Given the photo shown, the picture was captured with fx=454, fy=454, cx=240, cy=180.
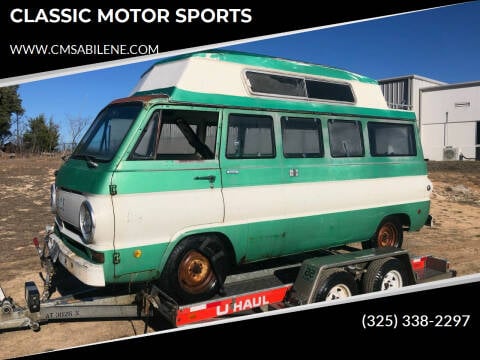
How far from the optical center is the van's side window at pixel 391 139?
712cm

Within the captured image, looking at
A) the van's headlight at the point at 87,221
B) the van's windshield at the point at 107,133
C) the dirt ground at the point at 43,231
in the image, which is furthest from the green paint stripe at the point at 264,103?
the dirt ground at the point at 43,231

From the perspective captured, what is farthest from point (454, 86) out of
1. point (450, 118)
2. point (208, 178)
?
point (208, 178)

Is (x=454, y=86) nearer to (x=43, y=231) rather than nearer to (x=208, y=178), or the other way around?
(x=43, y=231)

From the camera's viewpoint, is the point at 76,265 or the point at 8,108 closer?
the point at 76,265

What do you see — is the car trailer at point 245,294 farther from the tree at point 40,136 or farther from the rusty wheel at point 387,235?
the tree at point 40,136

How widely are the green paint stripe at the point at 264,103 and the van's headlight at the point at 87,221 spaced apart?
134cm

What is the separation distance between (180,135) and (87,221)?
143cm

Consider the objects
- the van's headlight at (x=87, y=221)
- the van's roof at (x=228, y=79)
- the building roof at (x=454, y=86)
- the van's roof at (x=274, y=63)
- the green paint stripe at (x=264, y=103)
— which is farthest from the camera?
the building roof at (x=454, y=86)

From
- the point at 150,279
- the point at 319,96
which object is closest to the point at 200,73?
A: the point at 319,96

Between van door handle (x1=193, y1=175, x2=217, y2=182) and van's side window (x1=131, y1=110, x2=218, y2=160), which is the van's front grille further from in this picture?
van door handle (x1=193, y1=175, x2=217, y2=182)

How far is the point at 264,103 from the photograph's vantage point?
19.0ft

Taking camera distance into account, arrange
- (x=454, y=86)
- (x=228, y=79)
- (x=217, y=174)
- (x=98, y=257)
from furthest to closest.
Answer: (x=454, y=86) → (x=228, y=79) → (x=217, y=174) → (x=98, y=257)

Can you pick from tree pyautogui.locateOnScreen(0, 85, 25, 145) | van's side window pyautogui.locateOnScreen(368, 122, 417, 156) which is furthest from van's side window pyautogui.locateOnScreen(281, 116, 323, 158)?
tree pyautogui.locateOnScreen(0, 85, 25, 145)

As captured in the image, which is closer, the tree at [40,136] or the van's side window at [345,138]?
Answer: the van's side window at [345,138]
